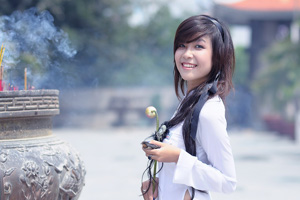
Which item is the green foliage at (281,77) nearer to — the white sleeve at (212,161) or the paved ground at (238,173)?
the paved ground at (238,173)

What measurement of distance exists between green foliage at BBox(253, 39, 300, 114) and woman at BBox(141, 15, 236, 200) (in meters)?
10.6

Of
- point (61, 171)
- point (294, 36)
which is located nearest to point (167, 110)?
point (294, 36)

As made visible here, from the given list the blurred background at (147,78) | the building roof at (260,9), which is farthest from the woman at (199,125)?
the building roof at (260,9)

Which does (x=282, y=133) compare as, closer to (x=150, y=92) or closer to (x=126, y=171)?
(x=150, y=92)

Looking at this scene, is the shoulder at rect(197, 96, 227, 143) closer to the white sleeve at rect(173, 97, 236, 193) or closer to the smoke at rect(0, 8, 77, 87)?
the white sleeve at rect(173, 97, 236, 193)

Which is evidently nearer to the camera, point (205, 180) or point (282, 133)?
point (205, 180)

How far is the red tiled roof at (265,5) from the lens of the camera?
1938 cm

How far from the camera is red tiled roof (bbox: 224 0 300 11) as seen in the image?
19.4 metres

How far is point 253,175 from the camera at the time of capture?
264 inches

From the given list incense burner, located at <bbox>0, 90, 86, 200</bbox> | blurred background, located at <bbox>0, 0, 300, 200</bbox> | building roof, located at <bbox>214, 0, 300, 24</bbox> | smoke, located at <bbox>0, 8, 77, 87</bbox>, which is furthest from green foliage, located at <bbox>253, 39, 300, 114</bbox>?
incense burner, located at <bbox>0, 90, 86, 200</bbox>

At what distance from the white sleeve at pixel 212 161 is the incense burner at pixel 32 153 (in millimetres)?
1066

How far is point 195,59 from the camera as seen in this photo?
1.59m

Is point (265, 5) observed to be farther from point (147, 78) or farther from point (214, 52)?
point (214, 52)

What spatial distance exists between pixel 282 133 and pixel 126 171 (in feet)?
27.8
